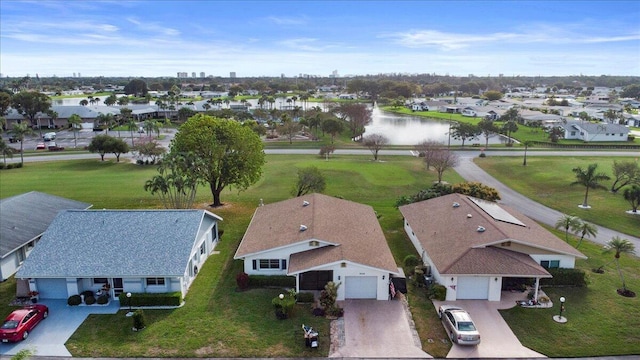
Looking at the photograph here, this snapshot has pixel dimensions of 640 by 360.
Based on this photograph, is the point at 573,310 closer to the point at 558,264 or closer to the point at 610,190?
the point at 558,264

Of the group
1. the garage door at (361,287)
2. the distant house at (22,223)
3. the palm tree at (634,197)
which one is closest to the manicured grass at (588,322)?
the garage door at (361,287)

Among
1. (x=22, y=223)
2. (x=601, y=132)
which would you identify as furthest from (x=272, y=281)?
(x=601, y=132)

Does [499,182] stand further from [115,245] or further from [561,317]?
[115,245]

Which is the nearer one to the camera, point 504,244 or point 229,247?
point 504,244

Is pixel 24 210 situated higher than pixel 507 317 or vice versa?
pixel 24 210

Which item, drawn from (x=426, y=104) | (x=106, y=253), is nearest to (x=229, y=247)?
(x=106, y=253)

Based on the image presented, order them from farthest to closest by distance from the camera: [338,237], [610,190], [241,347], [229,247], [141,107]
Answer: [141,107]
[610,190]
[229,247]
[338,237]
[241,347]

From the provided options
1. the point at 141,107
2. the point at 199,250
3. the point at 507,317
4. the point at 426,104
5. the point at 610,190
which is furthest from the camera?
the point at 426,104
